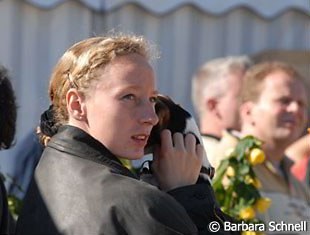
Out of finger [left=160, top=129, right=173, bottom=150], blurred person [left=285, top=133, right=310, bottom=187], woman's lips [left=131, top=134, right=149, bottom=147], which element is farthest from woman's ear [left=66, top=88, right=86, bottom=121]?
blurred person [left=285, top=133, right=310, bottom=187]

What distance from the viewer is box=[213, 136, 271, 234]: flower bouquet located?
3.10 metres

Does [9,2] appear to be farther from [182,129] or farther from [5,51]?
[182,129]

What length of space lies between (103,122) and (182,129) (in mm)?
309

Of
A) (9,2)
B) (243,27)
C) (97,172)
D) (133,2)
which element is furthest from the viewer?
(243,27)

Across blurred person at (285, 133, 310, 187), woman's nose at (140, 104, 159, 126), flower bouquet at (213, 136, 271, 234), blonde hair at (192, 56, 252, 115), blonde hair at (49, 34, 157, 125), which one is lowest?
blurred person at (285, 133, 310, 187)

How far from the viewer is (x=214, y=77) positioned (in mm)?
4180

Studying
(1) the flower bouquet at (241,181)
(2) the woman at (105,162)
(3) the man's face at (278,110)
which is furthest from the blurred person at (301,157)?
(2) the woman at (105,162)

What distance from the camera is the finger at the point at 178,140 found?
2.23m

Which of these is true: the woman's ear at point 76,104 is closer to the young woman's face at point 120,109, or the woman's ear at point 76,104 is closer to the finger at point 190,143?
the young woman's face at point 120,109

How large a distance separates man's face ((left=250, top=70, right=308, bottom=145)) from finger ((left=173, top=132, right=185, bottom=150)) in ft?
4.89

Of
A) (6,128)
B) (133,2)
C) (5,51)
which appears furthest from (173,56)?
(6,128)

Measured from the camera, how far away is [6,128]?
2.49 m

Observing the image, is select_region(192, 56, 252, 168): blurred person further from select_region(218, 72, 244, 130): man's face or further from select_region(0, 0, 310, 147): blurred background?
select_region(0, 0, 310, 147): blurred background

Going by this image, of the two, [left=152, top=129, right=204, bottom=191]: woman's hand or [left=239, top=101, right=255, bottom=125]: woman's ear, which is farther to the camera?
[left=239, top=101, right=255, bottom=125]: woman's ear
